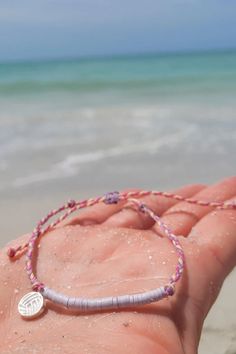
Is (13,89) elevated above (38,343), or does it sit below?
below

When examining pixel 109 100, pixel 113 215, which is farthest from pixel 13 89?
pixel 113 215

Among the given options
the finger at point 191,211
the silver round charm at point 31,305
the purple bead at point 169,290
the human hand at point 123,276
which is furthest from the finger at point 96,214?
the purple bead at point 169,290

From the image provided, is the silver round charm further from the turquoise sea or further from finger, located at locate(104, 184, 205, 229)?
the turquoise sea

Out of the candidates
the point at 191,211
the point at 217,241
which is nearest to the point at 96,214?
the point at 191,211

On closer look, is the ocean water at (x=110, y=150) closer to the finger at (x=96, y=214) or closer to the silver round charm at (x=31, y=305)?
the finger at (x=96, y=214)

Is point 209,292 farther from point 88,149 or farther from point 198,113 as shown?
point 198,113

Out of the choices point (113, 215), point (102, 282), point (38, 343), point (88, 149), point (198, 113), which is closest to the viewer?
point (38, 343)

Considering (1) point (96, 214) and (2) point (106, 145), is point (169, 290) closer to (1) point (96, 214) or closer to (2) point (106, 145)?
A: (1) point (96, 214)

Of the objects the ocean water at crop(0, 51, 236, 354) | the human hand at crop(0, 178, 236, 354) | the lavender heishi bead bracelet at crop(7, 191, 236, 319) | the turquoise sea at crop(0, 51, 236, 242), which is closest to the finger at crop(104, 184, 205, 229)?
the human hand at crop(0, 178, 236, 354)
